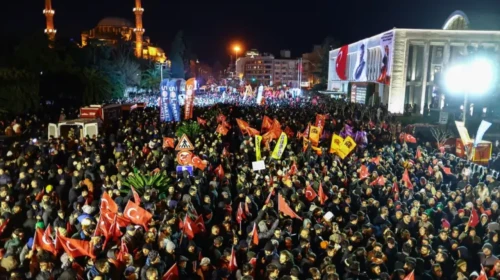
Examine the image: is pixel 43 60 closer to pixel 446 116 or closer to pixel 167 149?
pixel 167 149

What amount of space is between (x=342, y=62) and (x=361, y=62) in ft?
27.2

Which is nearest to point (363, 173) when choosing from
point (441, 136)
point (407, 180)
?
point (407, 180)

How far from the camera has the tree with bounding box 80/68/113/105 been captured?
30.8 metres

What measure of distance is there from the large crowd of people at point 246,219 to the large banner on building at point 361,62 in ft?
105

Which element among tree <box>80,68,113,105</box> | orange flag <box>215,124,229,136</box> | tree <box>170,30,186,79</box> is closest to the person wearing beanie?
orange flag <box>215,124,229,136</box>

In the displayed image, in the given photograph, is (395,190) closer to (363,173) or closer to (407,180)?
(407,180)

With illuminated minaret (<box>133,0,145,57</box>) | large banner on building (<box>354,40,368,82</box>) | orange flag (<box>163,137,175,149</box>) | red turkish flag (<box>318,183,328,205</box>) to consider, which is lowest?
red turkish flag (<box>318,183,328,205</box>)

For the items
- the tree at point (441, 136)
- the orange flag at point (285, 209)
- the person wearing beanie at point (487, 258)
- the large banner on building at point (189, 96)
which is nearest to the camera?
the person wearing beanie at point (487, 258)

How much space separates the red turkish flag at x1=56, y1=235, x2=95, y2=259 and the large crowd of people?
0.6 inches

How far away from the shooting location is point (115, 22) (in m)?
103

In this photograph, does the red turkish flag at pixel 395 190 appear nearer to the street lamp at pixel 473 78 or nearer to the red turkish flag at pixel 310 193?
the red turkish flag at pixel 310 193

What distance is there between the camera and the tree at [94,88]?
3084 cm

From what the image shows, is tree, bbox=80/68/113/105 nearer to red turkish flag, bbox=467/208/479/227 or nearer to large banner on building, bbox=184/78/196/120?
large banner on building, bbox=184/78/196/120

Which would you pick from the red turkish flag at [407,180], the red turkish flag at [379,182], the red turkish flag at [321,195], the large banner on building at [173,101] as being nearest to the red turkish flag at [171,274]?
the red turkish flag at [321,195]
